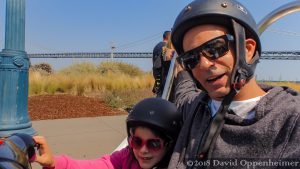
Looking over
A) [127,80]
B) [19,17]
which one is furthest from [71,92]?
[19,17]

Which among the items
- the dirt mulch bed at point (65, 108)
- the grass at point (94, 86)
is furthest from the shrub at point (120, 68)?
the dirt mulch bed at point (65, 108)

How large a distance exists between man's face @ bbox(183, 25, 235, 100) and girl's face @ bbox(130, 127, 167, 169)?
480mm

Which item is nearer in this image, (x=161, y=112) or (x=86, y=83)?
(x=161, y=112)

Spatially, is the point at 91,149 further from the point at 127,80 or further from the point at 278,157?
the point at 127,80

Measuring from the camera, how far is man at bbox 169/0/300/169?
4.07 ft

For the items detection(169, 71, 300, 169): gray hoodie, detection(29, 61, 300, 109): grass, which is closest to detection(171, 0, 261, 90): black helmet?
detection(169, 71, 300, 169): gray hoodie

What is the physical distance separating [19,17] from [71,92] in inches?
388

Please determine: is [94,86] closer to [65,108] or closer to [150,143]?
[65,108]

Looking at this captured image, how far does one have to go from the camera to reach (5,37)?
19.1 feet

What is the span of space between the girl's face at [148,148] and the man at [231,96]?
21cm

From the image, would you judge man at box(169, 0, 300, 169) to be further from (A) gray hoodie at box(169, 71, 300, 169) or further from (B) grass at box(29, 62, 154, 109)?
(B) grass at box(29, 62, 154, 109)

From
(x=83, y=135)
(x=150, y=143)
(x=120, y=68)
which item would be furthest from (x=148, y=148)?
(x=120, y=68)

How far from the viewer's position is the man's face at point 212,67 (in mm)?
1384

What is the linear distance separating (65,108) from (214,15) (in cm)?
989
